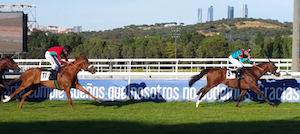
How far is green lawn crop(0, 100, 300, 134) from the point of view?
26.2 feet

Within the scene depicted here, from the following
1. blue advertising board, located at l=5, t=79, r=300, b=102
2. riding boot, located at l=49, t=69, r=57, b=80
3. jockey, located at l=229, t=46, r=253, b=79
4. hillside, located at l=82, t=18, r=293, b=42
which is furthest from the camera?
hillside, located at l=82, t=18, r=293, b=42

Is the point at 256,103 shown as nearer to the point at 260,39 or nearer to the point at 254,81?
the point at 254,81

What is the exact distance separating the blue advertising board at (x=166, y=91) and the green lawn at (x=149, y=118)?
61 cm

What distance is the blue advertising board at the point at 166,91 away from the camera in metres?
13.5

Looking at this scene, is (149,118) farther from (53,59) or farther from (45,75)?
(53,59)

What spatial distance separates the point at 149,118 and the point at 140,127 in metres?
1.32

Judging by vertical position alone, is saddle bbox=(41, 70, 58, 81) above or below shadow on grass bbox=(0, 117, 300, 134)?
above

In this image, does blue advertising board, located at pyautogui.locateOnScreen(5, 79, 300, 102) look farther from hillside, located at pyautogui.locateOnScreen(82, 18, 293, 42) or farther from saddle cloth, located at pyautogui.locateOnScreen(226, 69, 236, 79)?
hillside, located at pyautogui.locateOnScreen(82, 18, 293, 42)

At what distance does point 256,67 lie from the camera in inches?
502

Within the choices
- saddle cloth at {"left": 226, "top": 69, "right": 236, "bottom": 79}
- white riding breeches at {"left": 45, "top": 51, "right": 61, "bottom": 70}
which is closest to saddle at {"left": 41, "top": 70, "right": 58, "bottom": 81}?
white riding breeches at {"left": 45, "top": 51, "right": 61, "bottom": 70}

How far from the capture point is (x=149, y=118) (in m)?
9.60

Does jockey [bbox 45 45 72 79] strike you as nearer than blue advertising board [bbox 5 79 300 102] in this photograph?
Yes

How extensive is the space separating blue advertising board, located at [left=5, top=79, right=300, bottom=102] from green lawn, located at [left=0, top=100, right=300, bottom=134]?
0.61m

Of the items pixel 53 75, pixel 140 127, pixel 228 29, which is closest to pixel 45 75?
pixel 53 75
